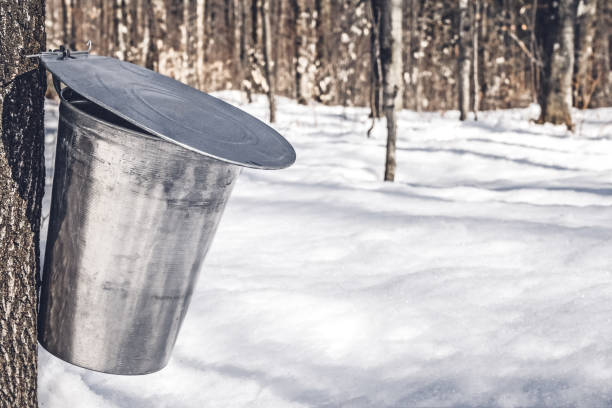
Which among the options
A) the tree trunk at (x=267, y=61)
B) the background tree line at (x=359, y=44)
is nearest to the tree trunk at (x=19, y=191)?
the background tree line at (x=359, y=44)

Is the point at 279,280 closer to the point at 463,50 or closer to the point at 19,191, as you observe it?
the point at 19,191

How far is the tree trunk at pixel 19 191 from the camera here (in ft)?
5.74

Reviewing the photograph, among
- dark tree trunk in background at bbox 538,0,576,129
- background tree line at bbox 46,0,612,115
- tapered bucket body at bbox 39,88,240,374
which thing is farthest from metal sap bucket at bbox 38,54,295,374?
dark tree trunk in background at bbox 538,0,576,129

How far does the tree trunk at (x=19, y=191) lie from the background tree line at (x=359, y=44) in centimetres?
452

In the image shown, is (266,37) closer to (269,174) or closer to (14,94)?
(269,174)

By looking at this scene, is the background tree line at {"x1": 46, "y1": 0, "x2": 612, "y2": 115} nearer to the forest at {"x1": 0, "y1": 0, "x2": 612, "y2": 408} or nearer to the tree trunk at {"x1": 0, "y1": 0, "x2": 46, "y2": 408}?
the forest at {"x1": 0, "y1": 0, "x2": 612, "y2": 408}

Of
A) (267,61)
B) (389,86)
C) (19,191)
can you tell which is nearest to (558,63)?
(267,61)

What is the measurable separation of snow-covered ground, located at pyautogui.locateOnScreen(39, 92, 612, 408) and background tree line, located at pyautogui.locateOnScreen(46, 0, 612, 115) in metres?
2.93

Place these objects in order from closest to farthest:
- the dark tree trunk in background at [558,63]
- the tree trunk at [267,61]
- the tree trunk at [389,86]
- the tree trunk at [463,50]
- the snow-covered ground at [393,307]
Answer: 1. the snow-covered ground at [393,307]
2. the tree trunk at [389,86]
3. the dark tree trunk in background at [558,63]
4. the tree trunk at [267,61]
5. the tree trunk at [463,50]

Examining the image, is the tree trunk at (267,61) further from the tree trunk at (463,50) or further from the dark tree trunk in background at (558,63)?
the dark tree trunk in background at (558,63)

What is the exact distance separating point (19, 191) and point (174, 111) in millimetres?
545

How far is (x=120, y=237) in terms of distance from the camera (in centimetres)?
177

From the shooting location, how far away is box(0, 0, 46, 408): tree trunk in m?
1.75

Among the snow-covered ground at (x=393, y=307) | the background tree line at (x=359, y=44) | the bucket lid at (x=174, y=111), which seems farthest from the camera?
the background tree line at (x=359, y=44)
